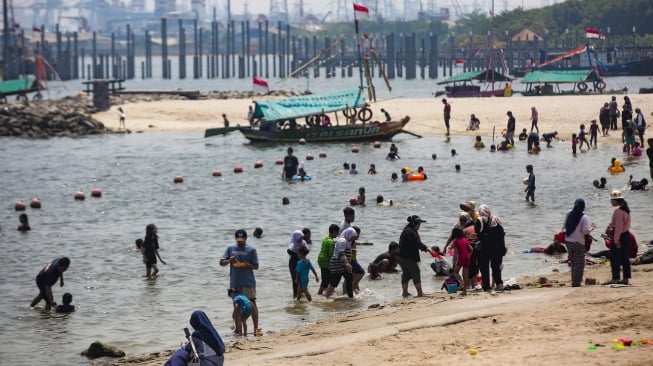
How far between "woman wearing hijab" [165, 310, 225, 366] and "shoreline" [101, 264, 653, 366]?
2513 mm

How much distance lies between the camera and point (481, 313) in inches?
609

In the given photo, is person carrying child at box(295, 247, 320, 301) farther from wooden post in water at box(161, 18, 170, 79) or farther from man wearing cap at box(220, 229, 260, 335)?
wooden post in water at box(161, 18, 170, 79)

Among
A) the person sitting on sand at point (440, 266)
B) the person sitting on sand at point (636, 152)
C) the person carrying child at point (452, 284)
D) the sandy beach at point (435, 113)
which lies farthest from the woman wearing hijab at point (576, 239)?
the sandy beach at point (435, 113)

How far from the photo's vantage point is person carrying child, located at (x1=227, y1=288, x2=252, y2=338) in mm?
17000

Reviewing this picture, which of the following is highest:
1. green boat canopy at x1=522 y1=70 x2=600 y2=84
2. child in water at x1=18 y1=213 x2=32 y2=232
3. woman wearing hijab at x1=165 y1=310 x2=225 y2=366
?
green boat canopy at x1=522 y1=70 x2=600 y2=84

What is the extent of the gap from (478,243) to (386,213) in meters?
14.3

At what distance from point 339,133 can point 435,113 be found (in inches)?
439

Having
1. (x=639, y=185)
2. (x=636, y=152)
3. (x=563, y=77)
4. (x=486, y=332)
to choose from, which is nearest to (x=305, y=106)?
(x=636, y=152)

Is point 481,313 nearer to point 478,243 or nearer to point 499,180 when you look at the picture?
point 478,243

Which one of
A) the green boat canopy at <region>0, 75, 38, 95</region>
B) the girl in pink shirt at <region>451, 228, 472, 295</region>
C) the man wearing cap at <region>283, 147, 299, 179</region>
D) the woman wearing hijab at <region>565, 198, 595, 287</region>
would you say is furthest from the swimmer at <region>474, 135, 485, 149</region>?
the green boat canopy at <region>0, 75, 38, 95</region>

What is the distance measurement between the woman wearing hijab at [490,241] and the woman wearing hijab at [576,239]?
1056mm

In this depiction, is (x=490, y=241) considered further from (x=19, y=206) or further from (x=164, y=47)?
(x=164, y=47)

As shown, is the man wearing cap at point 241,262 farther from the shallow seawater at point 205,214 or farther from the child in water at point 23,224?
the child in water at point 23,224

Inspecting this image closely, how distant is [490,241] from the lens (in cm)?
1789
